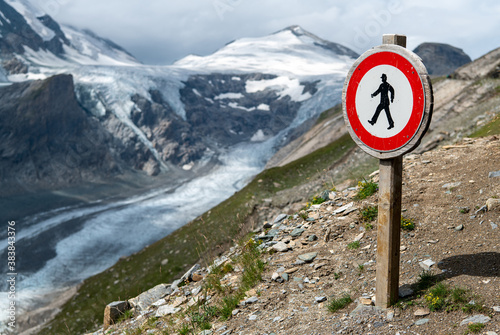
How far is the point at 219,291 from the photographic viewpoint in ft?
27.3

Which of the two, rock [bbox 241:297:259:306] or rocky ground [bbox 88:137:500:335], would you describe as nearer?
rocky ground [bbox 88:137:500:335]

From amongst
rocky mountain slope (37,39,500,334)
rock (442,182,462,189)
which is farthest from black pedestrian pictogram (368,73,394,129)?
rocky mountain slope (37,39,500,334)

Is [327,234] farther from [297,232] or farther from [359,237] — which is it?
[297,232]

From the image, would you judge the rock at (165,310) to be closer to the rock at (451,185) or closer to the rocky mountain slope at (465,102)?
the rock at (451,185)

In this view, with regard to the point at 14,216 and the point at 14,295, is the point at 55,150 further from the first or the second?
the point at 14,295

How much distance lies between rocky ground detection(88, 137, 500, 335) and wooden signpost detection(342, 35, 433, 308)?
0.77 metres

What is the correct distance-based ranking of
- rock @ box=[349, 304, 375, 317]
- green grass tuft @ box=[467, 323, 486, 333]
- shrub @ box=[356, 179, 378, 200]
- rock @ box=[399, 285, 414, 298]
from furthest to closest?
shrub @ box=[356, 179, 378, 200]
rock @ box=[399, 285, 414, 298]
rock @ box=[349, 304, 375, 317]
green grass tuft @ box=[467, 323, 486, 333]

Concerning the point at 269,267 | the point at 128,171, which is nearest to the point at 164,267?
the point at 269,267

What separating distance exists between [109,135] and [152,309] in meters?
193

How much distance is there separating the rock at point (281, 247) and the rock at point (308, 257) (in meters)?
0.72

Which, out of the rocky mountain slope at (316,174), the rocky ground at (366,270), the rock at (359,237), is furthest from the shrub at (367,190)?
the rocky mountain slope at (316,174)

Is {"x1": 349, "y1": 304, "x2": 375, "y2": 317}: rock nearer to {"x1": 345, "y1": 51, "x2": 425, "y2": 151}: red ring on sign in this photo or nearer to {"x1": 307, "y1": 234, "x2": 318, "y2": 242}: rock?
{"x1": 345, "y1": 51, "x2": 425, "y2": 151}: red ring on sign

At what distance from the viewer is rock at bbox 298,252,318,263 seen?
8.18 metres

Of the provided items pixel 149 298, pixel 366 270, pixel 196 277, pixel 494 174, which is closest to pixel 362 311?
pixel 366 270
